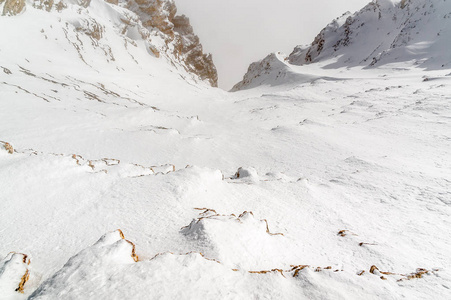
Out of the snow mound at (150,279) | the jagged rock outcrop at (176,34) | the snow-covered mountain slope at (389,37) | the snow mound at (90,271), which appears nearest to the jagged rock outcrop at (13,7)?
the jagged rock outcrop at (176,34)

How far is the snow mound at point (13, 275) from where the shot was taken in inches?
133

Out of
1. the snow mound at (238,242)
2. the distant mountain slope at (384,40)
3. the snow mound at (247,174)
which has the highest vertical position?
the distant mountain slope at (384,40)

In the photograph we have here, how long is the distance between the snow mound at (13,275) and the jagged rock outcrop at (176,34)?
100 m

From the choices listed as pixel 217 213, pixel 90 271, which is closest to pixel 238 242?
pixel 217 213

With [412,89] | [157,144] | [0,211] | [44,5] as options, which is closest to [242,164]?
[157,144]

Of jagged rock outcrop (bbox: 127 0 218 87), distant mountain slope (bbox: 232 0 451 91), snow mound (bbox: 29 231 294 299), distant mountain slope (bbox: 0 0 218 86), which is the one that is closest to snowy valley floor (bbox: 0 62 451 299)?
snow mound (bbox: 29 231 294 299)

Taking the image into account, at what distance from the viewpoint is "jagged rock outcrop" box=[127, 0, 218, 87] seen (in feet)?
418

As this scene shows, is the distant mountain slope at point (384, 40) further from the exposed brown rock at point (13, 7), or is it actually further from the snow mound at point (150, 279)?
the exposed brown rock at point (13, 7)

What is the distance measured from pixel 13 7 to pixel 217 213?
2424 inches

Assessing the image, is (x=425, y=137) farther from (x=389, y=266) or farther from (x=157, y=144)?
(x=157, y=144)

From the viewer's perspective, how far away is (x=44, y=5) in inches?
2255

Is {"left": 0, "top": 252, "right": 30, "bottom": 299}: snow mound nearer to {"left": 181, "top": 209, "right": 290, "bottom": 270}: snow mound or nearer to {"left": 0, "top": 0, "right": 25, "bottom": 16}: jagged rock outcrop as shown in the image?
{"left": 181, "top": 209, "right": 290, "bottom": 270}: snow mound

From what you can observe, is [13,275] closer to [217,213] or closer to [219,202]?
[217,213]

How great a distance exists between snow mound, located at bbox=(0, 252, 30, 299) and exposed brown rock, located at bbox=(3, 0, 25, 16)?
190 ft
